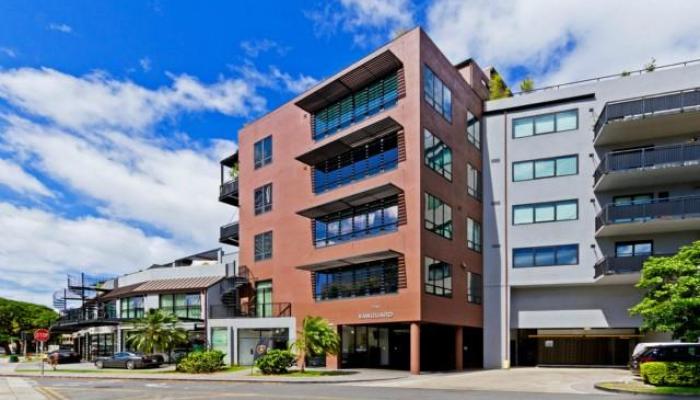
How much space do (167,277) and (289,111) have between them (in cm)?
1899

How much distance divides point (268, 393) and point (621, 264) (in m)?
21.7

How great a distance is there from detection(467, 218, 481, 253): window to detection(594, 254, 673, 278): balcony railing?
7.58 m

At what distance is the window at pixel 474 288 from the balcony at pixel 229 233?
63.8ft

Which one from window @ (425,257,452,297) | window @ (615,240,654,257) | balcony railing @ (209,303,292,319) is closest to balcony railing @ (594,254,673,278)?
window @ (615,240,654,257)

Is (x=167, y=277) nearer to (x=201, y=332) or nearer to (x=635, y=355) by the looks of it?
(x=201, y=332)

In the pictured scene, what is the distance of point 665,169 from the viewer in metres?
32.8

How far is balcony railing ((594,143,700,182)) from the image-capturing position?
32406mm

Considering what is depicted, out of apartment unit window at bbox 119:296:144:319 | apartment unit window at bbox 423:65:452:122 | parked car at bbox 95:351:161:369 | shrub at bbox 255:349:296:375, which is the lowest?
parked car at bbox 95:351:161:369

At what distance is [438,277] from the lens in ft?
108

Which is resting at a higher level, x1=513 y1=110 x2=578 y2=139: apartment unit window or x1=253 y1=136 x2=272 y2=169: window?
x1=513 y1=110 x2=578 y2=139: apartment unit window

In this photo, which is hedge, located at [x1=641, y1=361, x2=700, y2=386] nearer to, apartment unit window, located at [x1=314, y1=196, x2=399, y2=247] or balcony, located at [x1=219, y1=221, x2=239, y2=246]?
apartment unit window, located at [x1=314, y1=196, x2=399, y2=247]

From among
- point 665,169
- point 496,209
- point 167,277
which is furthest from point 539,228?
point 167,277

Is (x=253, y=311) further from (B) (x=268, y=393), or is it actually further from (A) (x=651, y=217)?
(A) (x=651, y=217)

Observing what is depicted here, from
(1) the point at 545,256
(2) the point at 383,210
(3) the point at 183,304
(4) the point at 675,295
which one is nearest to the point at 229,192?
(3) the point at 183,304
